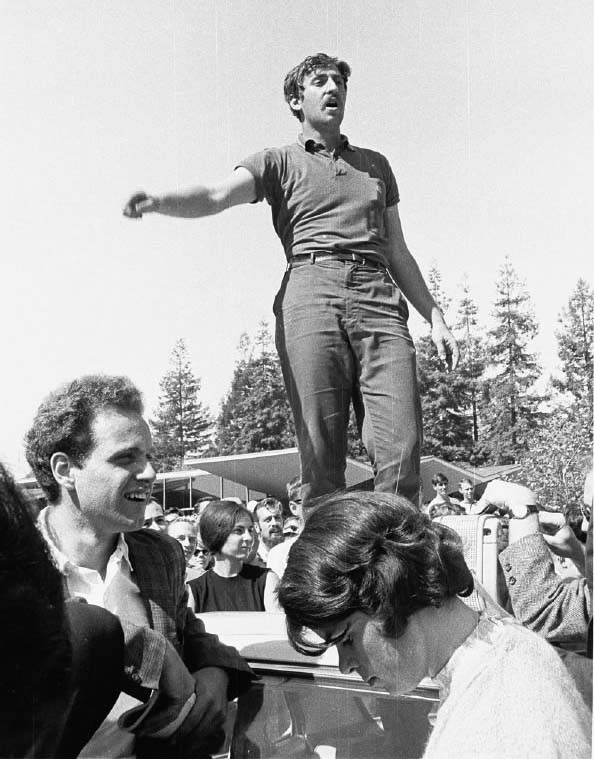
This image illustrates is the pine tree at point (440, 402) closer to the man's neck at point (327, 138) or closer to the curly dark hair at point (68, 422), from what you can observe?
the man's neck at point (327, 138)

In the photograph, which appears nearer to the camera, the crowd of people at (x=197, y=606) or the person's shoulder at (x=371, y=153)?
the crowd of people at (x=197, y=606)

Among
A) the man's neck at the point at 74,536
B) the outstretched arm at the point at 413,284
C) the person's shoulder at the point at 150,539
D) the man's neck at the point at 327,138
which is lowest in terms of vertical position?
→ the person's shoulder at the point at 150,539

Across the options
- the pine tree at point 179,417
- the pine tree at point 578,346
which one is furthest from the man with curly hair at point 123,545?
the pine tree at point 578,346

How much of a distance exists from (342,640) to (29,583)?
406 millimetres

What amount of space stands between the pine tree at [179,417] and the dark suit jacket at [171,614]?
172 mm

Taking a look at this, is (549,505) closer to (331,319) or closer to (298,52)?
(331,319)

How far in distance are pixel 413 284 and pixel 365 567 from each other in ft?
2.41

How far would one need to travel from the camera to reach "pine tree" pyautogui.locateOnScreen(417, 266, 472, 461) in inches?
63.7

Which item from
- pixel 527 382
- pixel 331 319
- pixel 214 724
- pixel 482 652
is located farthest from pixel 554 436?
pixel 214 724

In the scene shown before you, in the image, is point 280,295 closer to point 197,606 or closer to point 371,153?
point 371,153

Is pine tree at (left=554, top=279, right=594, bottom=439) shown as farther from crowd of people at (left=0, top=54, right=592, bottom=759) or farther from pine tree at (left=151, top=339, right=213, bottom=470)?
pine tree at (left=151, top=339, right=213, bottom=470)

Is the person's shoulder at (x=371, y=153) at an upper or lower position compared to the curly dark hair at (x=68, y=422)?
upper

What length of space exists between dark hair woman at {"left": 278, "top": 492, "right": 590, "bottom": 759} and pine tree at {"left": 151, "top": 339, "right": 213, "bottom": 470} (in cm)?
56

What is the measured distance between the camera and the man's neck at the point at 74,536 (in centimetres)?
134
